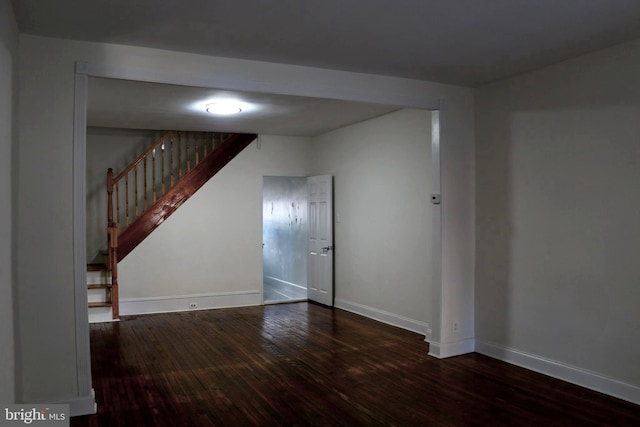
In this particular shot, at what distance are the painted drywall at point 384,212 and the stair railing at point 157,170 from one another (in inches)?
80.3

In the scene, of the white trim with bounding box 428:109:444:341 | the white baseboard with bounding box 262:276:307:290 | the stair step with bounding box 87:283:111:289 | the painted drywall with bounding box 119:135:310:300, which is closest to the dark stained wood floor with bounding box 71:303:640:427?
the white trim with bounding box 428:109:444:341

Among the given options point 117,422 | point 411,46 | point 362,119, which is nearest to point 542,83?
point 411,46

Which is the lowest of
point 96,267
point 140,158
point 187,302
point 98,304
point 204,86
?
point 187,302

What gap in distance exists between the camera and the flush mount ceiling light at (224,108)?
569cm

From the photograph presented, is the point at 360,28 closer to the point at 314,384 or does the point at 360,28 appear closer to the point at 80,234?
the point at 80,234

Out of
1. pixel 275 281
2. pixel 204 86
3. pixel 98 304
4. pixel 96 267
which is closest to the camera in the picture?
pixel 204 86

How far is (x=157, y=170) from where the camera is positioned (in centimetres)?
802

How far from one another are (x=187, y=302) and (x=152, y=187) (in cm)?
Result: 191

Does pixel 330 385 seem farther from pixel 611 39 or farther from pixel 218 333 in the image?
pixel 611 39

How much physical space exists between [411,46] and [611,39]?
1.46m

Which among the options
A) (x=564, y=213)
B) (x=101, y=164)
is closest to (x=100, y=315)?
(x=101, y=164)

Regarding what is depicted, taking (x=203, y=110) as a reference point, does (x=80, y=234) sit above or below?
below

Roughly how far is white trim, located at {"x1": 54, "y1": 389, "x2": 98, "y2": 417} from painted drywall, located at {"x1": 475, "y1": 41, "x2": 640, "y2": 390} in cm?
362

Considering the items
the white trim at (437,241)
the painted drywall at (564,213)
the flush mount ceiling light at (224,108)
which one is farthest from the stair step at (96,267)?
the painted drywall at (564,213)
